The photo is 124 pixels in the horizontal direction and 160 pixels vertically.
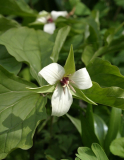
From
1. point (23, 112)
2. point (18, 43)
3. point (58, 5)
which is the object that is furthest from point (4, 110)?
point (58, 5)

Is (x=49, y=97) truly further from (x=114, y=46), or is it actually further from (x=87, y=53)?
(x=114, y=46)

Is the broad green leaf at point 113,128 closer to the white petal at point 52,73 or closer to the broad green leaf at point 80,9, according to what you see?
the white petal at point 52,73

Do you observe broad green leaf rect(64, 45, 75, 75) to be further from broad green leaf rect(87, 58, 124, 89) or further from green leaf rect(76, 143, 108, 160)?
green leaf rect(76, 143, 108, 160)

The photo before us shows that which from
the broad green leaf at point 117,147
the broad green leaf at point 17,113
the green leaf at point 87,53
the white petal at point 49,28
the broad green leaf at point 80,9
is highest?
the broad green leaf at point 80,9

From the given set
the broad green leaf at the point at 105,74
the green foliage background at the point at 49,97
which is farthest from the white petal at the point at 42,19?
the broad green leaf at the point at 105,74

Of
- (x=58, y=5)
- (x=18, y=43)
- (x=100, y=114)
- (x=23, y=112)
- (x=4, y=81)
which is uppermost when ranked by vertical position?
(x=58, y=5)

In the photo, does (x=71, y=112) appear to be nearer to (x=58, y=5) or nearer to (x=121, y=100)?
(x=121, y=100)
